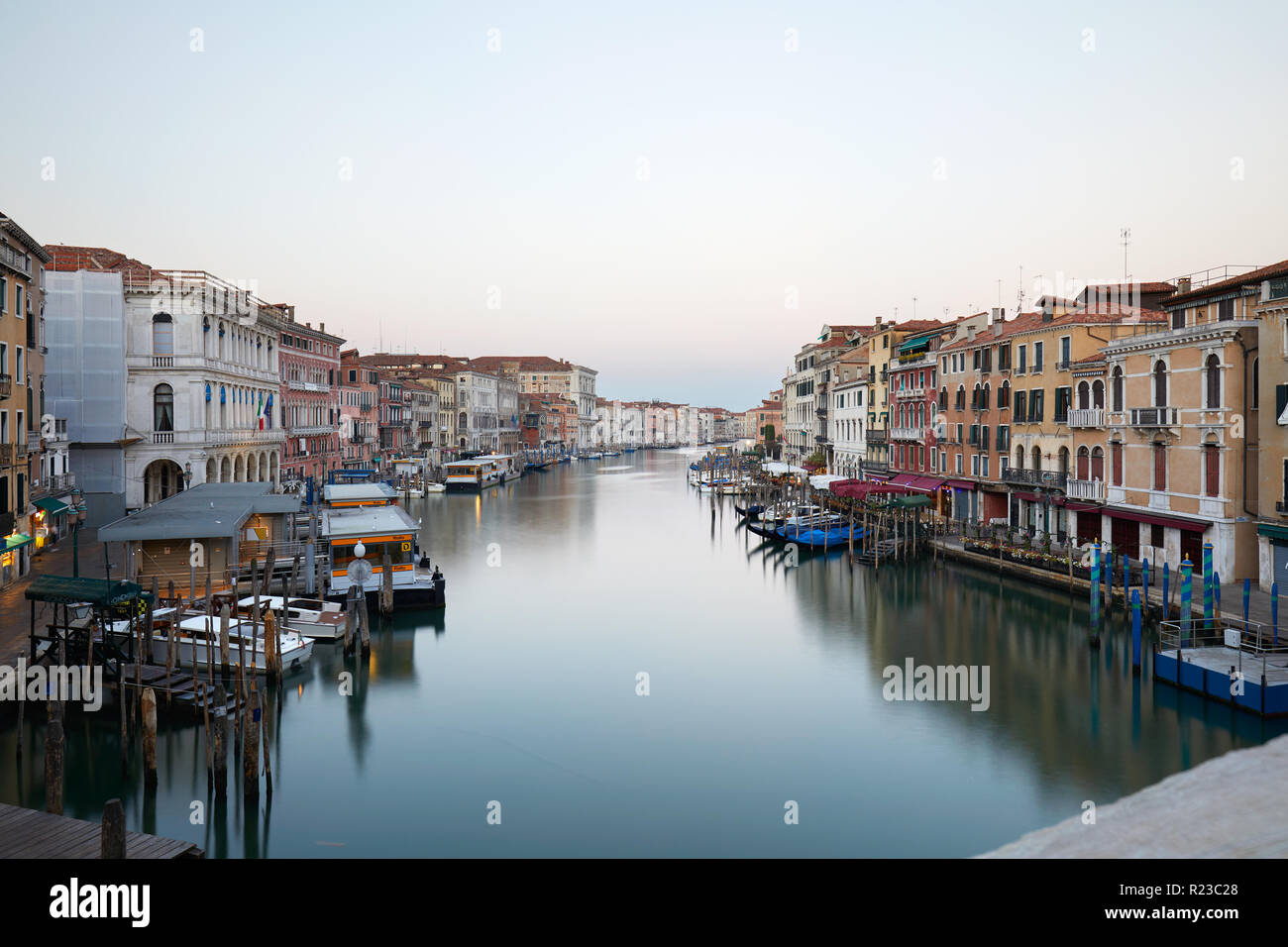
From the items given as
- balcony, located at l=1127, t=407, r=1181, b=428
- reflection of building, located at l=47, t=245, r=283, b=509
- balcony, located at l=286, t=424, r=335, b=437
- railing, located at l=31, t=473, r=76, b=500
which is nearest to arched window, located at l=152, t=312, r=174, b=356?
reflection of building, located at l=47, t=245, r=283, b=509

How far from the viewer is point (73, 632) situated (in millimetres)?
13844

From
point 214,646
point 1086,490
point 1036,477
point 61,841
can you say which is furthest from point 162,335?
point 1086,490

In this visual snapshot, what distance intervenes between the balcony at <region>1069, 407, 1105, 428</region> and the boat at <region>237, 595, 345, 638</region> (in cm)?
1928

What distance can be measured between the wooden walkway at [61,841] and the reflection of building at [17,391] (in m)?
11.3

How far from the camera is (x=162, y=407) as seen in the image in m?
29.7

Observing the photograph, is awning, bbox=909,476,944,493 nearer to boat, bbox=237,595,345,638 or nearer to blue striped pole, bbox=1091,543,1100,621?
blue striped pole, bbox=1091,543,1100,621

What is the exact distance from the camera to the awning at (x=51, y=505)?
21.4 meters

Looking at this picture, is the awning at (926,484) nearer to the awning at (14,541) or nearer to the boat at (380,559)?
the boat at (380,559)

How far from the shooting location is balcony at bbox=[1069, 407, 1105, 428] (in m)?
23.1

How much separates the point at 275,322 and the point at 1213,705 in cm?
3716

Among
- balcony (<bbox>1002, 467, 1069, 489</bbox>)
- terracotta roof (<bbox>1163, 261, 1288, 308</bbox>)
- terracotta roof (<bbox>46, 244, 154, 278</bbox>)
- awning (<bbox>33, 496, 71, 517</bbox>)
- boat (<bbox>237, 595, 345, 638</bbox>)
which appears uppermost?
terracotta roof (<bbox>46, 244, 154, 278</bbox>)

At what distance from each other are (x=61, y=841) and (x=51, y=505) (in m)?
17.1

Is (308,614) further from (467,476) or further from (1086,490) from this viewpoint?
(467,476)

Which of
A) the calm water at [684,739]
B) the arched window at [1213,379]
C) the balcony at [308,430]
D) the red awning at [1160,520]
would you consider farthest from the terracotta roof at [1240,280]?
the balcony at [308,430]
